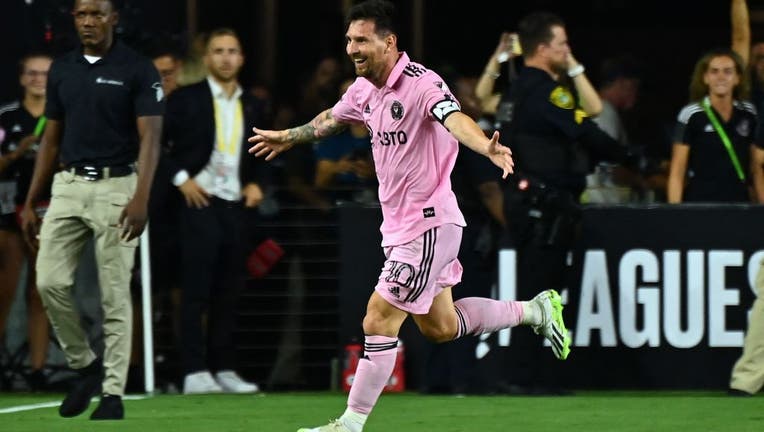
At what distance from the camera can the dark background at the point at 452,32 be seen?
13.1m

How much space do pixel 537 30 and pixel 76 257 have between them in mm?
3231

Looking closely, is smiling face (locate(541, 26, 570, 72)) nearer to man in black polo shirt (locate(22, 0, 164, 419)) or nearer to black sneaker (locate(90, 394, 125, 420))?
man in black polo shirt (locate(22, 0, 164, 419))

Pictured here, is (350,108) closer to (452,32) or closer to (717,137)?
(717,137)

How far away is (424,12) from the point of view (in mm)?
15266

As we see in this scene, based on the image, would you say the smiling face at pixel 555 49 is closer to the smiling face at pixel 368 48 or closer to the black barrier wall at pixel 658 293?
the black barrier wall at pixel 658 293

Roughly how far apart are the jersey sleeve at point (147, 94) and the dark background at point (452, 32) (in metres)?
3.13

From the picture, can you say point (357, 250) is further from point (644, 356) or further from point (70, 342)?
point (70, 342)

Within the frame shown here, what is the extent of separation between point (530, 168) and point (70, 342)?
3074 millimetres

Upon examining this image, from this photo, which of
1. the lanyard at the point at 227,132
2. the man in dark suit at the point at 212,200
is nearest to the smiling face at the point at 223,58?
the man in dark suit at the point at 212,200

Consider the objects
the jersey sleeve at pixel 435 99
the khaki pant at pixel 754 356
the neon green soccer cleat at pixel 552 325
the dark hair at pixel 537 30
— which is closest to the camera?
the jersey sleeve at pixel 435 99

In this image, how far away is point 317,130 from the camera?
28.1 ft

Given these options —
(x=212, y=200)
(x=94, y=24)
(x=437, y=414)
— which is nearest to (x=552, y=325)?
(x=437, y=414)

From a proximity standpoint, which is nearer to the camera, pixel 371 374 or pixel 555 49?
pixel 371 374

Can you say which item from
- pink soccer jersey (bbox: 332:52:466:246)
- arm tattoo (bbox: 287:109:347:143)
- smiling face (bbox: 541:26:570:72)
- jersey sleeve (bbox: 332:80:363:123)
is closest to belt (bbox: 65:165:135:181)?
arm tattoo (bbox: 287:109:347:143)
